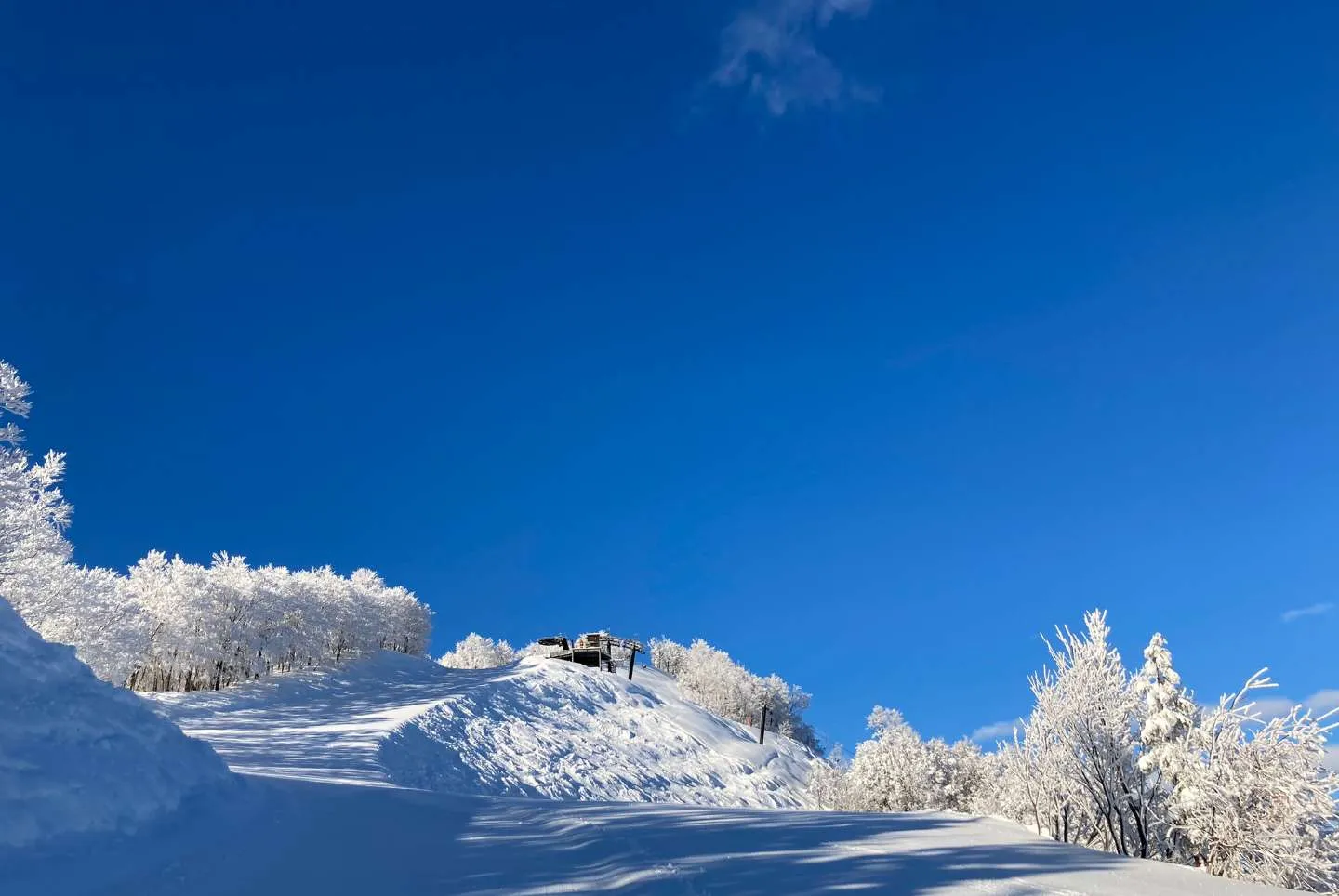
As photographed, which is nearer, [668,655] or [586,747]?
[586,747]

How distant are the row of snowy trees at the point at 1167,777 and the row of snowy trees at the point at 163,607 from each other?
29811mm

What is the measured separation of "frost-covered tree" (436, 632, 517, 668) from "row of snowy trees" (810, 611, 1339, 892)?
330 ft

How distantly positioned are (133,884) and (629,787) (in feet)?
104

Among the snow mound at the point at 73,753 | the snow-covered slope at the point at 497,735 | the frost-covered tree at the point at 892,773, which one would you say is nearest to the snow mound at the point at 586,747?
the snow-covered slope at the point at 497,735

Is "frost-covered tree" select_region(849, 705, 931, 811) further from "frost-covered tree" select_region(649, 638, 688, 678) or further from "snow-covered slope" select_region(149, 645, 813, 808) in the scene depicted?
"frost-covered tree" select_region(649, 638, 688, 678)

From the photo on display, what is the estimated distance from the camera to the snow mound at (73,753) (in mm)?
7469

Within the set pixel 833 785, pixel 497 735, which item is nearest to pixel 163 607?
pixel 497 735

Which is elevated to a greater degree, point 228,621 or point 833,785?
point 228,621

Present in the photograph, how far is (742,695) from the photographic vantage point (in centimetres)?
7506

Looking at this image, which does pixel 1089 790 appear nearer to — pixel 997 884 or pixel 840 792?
pixel 997 884

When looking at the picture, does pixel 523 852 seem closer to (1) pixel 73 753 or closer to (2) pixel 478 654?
(1) pixel 73 753

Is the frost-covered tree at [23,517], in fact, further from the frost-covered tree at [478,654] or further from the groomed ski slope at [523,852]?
the frost-covered tree at [478,654]

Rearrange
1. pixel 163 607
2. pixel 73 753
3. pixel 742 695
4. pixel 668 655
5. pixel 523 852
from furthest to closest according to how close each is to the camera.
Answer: pixel 668 655 → pixel 742 695 → pixel 163 607 → pixel 523 852 → pixel 73 753

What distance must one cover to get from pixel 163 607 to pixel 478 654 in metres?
76.8
